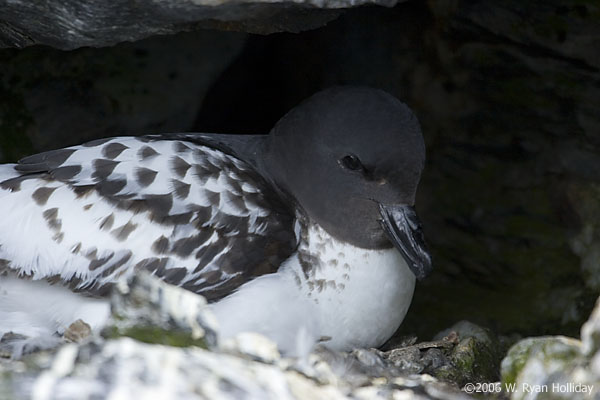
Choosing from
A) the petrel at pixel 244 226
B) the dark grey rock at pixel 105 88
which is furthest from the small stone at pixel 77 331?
the dark grey rock at pixel 105 88

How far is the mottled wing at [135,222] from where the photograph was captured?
306 cm

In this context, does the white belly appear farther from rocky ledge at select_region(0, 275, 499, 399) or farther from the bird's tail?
rocky ledge at select_region(0, 275, 499, 399)

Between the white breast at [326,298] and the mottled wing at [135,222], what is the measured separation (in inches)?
2.9

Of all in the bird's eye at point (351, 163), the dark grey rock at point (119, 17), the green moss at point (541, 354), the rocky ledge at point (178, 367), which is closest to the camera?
the rocky ledge at point (178, 367)

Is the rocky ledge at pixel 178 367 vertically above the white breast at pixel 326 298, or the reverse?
the rocky ledge at pixel 178 367

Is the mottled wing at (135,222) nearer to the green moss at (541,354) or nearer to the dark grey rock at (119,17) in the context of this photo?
the dark grey rock at (119,17)

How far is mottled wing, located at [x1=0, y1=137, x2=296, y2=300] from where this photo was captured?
306 centimetres

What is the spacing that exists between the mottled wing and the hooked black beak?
37cm

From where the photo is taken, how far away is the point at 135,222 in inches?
122

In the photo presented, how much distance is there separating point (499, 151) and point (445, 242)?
2.01 feet

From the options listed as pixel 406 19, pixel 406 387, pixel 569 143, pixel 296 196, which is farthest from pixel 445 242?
pixel 406 387

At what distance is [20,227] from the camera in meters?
3.11

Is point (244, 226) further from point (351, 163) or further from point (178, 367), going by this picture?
point (178, 367)

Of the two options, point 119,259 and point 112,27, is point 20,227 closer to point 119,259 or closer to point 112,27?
point 119,259
